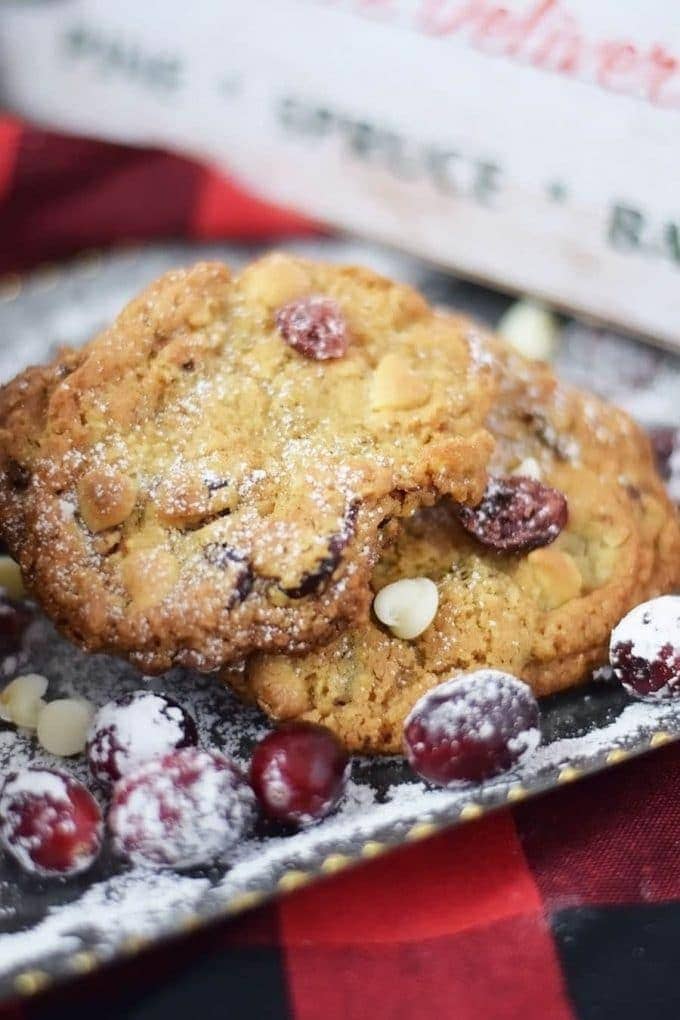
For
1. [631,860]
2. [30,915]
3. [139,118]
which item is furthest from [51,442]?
[139,118]

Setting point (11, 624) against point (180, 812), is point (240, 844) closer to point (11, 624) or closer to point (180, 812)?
point (180, 812)

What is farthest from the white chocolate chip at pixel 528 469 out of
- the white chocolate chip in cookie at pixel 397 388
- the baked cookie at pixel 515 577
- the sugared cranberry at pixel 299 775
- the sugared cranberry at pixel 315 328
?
the sugared cranberry at pixel 299 775

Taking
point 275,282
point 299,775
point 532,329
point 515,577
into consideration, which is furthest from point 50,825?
point 532,329

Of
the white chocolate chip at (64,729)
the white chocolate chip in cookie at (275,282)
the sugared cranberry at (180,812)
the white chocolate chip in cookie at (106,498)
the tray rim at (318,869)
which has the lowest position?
the tray rim at (318,869)

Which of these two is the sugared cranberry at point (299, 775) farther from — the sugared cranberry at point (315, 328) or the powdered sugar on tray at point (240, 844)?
the sugared cranberry at point (315, 328)

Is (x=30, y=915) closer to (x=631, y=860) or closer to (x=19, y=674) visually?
(x=19, y=674)

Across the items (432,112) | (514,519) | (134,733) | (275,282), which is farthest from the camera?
(432,112)

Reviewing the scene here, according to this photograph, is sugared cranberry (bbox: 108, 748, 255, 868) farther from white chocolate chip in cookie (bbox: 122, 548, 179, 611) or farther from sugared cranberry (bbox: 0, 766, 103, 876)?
white chocolate chip in cookie (bbox: 122, 548, 179, 611)
